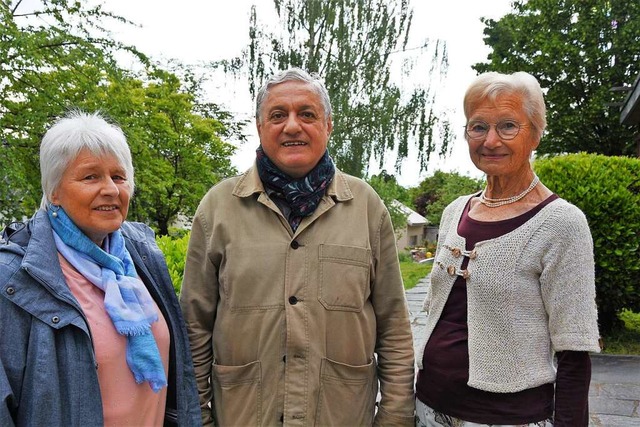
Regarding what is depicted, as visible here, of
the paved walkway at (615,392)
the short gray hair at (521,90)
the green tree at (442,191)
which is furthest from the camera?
the green tree at (442,191)

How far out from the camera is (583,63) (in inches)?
844

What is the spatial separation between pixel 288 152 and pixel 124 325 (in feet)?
2.81

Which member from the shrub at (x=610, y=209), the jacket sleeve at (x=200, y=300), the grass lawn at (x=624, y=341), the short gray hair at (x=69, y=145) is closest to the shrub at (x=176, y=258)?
the jacket sleeve at (x=200, y=300)

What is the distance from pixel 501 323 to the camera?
5.97 feet

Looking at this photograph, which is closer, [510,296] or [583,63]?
[510,296]

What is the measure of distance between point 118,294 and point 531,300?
1.38 metres

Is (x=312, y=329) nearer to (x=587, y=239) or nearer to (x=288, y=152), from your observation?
(x=288, y=152)

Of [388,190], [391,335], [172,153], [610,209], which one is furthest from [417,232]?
[391,335]

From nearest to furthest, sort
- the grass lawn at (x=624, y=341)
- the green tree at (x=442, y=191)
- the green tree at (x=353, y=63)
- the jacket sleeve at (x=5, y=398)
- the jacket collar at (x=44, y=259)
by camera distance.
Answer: the jacket sleeve at (x=5, y=398), the jacket collar at (x=44, y=259), the grass lawn at (x=624, y=341), the green tree at (x=353, y=63), the green tree at (x=442, y=191)

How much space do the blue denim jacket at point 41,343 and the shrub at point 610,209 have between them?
5.41 meters

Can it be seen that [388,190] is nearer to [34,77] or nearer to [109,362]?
[34,77]

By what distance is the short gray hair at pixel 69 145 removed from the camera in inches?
72.1

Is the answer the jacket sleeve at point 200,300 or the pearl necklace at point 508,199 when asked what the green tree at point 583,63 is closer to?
the pearl necklace at point 508,199

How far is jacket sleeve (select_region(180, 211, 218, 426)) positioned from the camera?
2129 mm
